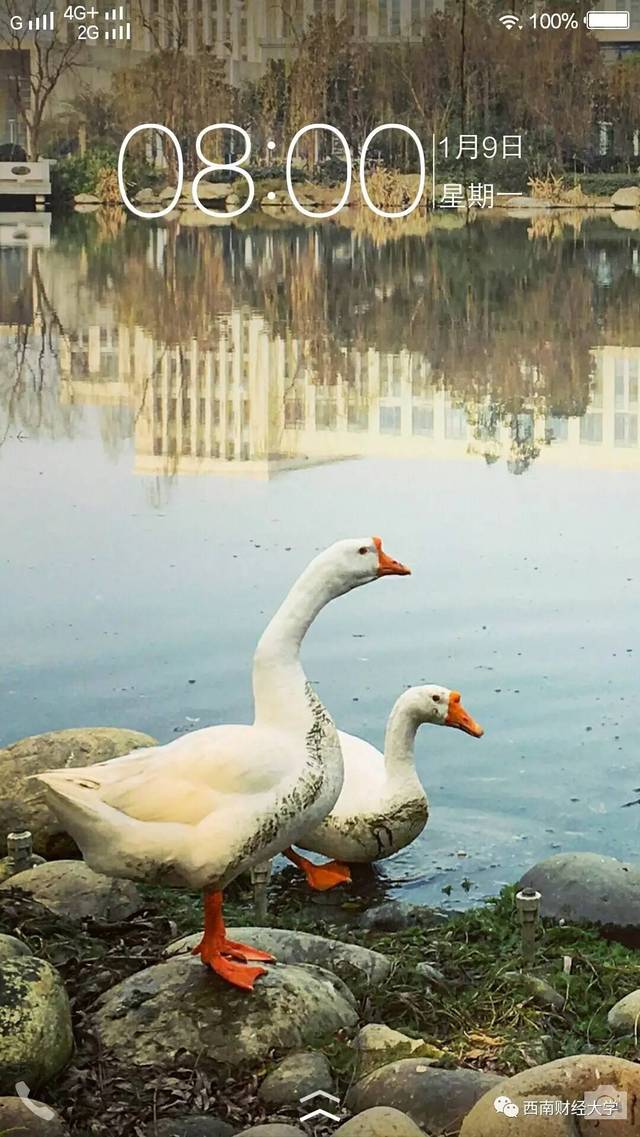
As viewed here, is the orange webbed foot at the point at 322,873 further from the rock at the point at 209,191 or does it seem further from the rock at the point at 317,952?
the rock at the point at 209,191

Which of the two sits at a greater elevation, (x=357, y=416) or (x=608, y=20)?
(x=608, y=20)

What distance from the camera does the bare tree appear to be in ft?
11.7

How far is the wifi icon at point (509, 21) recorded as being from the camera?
3.48m

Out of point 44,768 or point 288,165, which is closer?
point 44,768

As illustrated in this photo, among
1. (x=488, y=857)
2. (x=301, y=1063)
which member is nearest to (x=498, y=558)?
(x=488, y=857)

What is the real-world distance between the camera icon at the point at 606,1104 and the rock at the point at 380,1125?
0.69 ft

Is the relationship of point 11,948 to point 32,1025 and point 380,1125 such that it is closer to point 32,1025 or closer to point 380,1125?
point 32,1025

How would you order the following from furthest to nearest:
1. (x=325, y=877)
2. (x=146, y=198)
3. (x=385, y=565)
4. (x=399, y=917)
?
(x=146, y=198) → (x=325, y=877) → (x=399, y=917) → (x=385, y=565)

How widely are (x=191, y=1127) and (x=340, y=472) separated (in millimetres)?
1623

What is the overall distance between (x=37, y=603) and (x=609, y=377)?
1268mm

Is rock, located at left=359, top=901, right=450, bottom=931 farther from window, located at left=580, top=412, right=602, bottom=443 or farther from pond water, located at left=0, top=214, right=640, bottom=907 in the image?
window, located at left=580, top=412, right=602, bottom=443

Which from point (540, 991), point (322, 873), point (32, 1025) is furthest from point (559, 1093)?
point (322, 873)

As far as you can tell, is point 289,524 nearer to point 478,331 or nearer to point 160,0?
Answer: point 478,331

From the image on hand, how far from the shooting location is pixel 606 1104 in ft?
7.08
